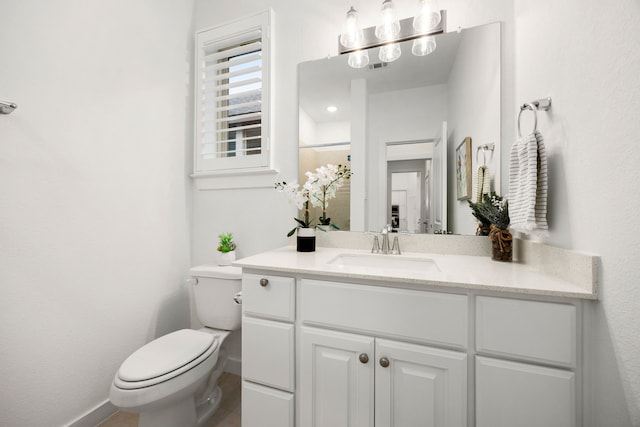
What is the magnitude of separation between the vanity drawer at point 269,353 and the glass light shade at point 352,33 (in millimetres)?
1510

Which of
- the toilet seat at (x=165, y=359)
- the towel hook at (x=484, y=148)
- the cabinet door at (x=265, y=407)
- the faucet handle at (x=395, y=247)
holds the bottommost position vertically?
the cabinet door at (x=265, y=407)

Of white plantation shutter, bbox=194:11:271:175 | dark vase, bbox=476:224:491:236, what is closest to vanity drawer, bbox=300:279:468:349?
dark vase, bbox=476:224:491:236

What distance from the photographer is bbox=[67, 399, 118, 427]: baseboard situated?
1.28m

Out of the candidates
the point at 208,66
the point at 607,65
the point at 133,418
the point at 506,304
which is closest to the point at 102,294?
the point at 133,418

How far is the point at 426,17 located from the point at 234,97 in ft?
4.07

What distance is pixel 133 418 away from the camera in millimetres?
1433

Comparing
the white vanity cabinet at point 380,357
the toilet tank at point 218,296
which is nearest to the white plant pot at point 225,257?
the toilet tank at point 218,296

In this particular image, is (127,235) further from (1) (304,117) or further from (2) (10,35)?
(1) (304,117)

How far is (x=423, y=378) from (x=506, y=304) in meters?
0.36

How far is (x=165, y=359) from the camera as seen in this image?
116cm

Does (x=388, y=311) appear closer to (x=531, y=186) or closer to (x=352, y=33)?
(x=531, y=186)

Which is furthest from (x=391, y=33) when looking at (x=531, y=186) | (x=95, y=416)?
(x=95, y=416)

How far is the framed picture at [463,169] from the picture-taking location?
1347 millimetres

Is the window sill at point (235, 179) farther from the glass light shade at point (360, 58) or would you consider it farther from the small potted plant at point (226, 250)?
the glass light shade at point (360, 58)
